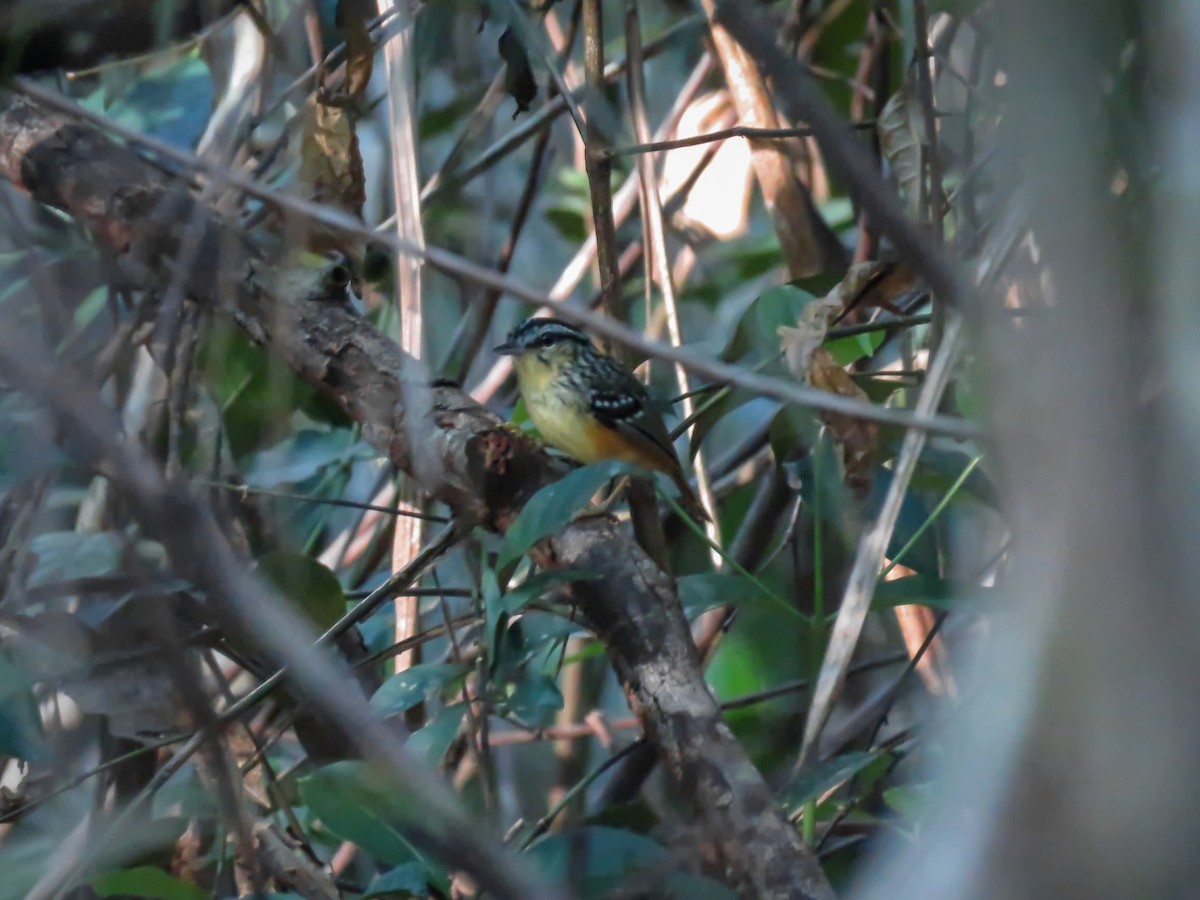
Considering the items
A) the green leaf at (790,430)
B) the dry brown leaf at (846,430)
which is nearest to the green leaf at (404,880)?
the dry brown leaf at (846,430)

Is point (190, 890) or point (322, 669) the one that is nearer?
point (322, 669)

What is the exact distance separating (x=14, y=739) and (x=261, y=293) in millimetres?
→ 939

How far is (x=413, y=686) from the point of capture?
6.65ft

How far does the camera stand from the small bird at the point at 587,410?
3.65 meters

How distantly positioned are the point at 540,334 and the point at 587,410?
33 centimetres

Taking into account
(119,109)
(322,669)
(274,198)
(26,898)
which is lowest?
(26,898)

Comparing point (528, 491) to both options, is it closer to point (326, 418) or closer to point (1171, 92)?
point (326, 418)

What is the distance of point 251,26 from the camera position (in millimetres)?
3314

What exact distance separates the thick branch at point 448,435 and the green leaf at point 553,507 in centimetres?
15

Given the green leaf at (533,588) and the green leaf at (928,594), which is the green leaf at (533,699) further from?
the green leaf at (928,594)

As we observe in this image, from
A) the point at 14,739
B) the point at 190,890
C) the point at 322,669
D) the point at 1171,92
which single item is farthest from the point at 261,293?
the point at 1171,92

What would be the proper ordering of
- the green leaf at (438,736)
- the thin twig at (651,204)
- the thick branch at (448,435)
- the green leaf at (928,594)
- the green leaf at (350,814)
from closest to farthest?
the thick branch at (448,435)
the green leaf at (350,814)
the green leaf at (438,736)
the green leaf at (928,594)
the thin twig at (651,204)

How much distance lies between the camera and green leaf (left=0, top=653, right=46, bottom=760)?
2.02 meters

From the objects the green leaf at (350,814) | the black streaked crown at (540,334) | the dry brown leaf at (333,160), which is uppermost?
the dry brown leaf at (333,160)
